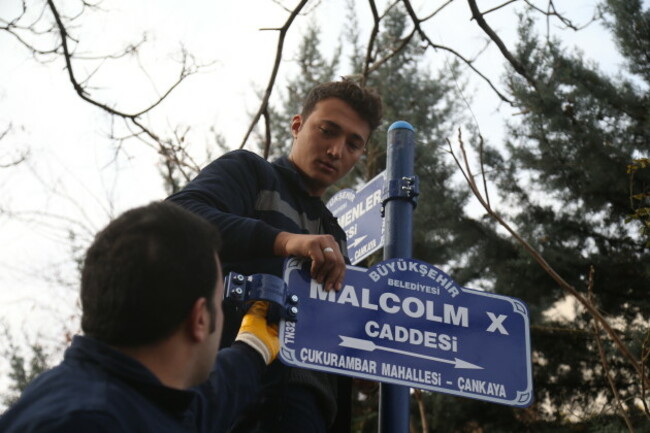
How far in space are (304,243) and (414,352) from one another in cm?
43

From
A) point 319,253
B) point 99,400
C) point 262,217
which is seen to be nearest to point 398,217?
point 262,217

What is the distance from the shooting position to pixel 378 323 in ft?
6.00

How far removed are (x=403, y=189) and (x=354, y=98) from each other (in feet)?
1.35

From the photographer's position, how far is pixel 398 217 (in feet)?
7.36

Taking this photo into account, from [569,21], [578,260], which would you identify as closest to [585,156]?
[578,260]

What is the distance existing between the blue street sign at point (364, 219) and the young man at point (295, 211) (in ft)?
0.78

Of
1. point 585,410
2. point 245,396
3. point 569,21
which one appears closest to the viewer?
point 245,396

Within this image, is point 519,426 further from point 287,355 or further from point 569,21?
point 287,355

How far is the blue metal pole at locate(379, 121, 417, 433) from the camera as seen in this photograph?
1927 millimetres

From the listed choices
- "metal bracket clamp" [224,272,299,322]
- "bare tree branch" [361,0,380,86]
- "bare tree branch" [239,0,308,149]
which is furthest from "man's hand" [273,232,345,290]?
"bare tree branch" [361,0,380,86]

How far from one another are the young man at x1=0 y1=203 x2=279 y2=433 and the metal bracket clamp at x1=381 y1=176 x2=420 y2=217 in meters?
1.02

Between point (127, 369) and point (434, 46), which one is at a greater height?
point (434, 46)

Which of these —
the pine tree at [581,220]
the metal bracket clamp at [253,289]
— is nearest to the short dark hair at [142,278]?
the metal bracket clamp at [253,289]

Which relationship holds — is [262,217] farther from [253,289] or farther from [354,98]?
[354,98]
